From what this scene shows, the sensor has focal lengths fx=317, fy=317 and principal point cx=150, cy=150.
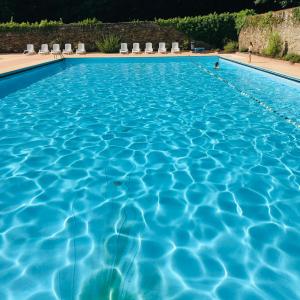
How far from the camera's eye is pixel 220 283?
282 centimetres

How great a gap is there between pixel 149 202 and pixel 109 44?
18788 mm

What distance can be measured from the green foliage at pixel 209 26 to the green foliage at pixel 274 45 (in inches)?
238

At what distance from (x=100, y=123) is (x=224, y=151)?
9.71ft

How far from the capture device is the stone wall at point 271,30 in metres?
13.9

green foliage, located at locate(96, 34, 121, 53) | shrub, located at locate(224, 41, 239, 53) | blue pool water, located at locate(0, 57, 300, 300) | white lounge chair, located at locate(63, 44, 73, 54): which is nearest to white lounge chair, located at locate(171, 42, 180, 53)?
shrub, located at locate(224, 41, 239, 53)

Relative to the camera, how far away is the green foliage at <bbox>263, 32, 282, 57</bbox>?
1511 cm

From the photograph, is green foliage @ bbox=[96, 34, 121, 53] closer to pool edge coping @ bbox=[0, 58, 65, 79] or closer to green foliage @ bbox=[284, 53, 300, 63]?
pool edge coping @ bbox=[0, 58, 65, 79]

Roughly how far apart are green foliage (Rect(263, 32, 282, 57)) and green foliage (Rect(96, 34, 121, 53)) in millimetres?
9951

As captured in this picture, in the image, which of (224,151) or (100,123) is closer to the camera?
(224,151)

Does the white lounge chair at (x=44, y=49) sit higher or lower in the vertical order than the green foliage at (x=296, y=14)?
lower

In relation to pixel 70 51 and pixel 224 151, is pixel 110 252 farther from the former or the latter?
pixel 70 51

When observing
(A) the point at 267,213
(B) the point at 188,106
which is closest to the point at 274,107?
(B) the point at 188,106

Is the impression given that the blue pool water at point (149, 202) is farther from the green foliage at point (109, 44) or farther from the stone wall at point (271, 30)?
the green foliage at point (109, 44)

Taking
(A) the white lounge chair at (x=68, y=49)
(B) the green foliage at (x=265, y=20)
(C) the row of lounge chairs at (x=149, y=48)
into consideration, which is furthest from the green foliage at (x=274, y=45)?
(A) the white lounge chair at (x=68, y=49)
